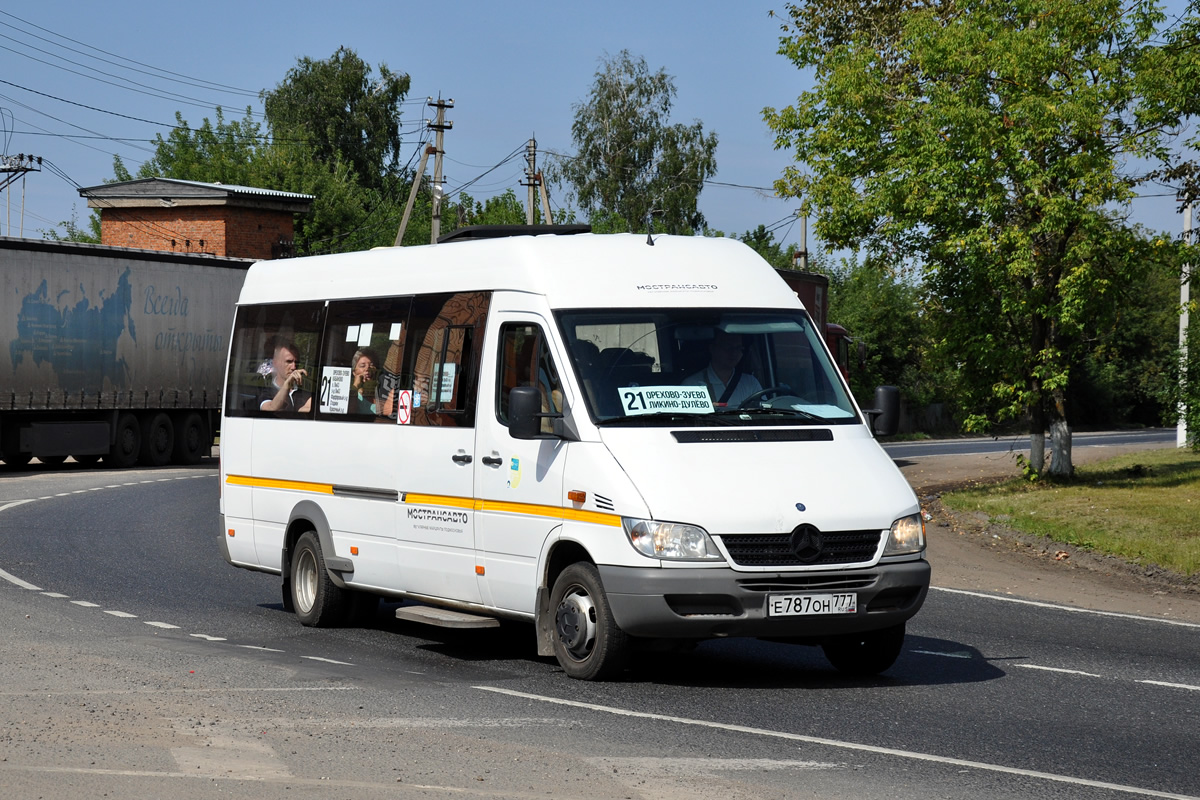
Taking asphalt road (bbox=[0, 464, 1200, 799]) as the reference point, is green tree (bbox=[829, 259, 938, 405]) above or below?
above

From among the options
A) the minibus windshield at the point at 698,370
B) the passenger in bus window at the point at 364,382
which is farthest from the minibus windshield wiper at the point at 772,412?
the passenger in bus window at the point at 364,382

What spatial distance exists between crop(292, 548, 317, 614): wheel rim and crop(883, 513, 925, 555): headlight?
453cm

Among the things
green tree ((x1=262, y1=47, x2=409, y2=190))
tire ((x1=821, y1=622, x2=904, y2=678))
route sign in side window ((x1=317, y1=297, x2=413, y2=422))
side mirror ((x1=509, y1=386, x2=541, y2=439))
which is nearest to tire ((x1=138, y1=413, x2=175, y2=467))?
route sign in side window ((x1=317, y1=297, x2=413, y2=422))

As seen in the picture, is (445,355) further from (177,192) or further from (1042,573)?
(177,192)

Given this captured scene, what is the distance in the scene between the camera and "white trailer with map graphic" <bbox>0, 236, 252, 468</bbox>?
30109 millimetres

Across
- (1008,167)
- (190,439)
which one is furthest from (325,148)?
(1008,167)

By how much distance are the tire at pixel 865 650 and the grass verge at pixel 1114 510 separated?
773 centimetres

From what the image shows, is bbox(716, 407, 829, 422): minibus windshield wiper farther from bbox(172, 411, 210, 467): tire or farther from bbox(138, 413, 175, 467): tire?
bbox(172, 411, 210, 467): tire

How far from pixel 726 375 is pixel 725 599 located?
1556 millimetres

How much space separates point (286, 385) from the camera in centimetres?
1190

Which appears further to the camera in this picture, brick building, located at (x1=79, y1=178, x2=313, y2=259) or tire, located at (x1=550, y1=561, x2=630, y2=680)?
brick building, located at (x1=79, y1=178, x2=313, y2=259)

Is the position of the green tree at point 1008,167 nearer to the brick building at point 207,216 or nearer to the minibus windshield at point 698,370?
the minibus windshield at point 698,370

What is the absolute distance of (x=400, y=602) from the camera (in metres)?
13.0

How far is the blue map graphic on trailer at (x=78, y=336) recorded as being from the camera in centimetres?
3011
